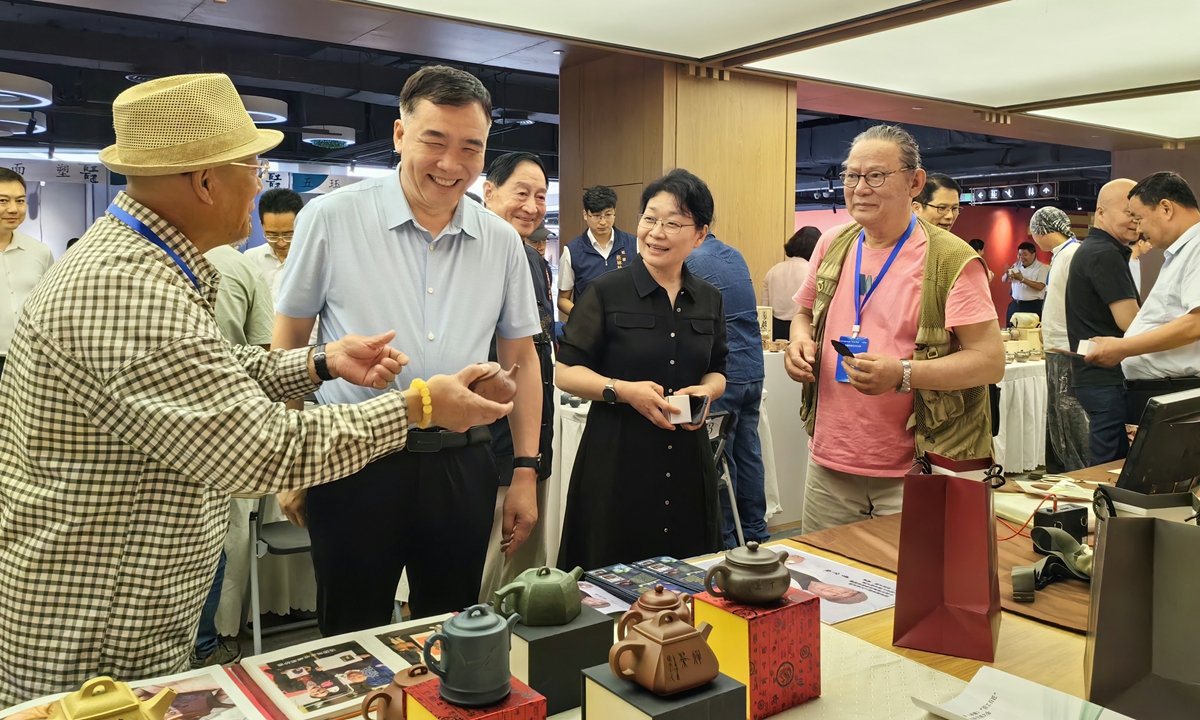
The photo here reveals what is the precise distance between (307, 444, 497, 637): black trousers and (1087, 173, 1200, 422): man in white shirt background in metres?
3.12

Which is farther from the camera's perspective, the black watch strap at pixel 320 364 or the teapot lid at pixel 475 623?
the black watch strap at pixel 320 364

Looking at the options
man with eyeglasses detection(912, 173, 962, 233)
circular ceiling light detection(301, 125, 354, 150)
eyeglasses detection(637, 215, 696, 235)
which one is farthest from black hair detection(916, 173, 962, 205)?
circular ceiling light detection(301, 125, 354, 150)

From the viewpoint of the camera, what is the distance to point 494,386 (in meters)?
1.66

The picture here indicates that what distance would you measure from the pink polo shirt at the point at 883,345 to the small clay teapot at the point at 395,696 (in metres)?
1.66

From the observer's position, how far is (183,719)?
1212 millimetres

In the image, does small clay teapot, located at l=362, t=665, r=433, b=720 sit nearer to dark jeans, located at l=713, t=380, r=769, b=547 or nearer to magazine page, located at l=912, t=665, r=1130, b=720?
magazine page, located at l=912, t=665, r=1130, b=720

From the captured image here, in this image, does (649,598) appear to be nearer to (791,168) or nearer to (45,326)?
(45,326)

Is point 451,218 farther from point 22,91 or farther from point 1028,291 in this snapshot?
point 1028,291

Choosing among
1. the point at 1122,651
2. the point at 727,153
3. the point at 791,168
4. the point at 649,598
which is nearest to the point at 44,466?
the point at 649,598

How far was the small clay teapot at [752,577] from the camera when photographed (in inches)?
49.9

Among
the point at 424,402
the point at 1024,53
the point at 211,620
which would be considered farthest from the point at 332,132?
the point at 424,402

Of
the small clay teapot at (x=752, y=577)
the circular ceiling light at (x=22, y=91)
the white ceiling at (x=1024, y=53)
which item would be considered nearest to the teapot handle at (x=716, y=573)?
the small clay teapot at (x=752, y=577)

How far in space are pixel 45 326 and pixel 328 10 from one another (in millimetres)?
4766

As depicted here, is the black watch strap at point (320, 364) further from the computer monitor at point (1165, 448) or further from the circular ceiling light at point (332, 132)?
the circular ceiling light at point (332, 132)
